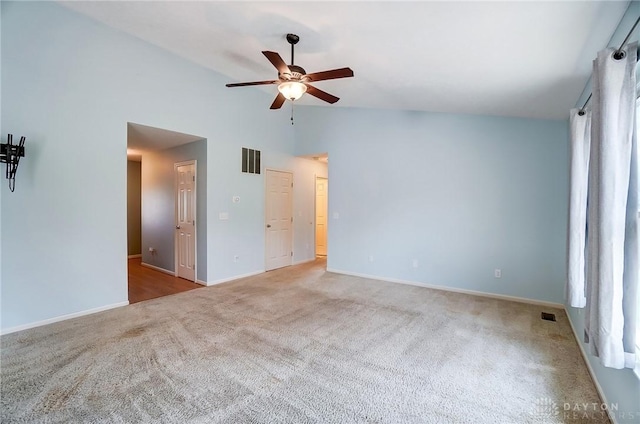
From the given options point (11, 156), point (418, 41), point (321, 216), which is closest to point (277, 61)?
point (418, 41)

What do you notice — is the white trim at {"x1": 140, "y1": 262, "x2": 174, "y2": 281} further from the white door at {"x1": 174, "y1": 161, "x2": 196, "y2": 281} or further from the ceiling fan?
the ceiling fan

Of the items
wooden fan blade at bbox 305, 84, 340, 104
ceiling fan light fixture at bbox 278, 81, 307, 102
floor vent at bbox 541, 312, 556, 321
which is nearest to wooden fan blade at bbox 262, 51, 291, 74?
ceiling fan light fixture at bbox 278, 81, 307, 102

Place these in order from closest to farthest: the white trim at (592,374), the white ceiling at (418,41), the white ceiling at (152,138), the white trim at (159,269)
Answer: the white trim at (592,374)
the white ceiling at (418,41)
the white ceiling at (152,138)
the white trim at (159,269)

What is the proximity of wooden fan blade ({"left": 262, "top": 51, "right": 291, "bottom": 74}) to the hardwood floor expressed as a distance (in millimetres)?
3598

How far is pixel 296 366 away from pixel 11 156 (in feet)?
11.4

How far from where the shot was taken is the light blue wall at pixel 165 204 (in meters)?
4.84

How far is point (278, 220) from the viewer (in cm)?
611

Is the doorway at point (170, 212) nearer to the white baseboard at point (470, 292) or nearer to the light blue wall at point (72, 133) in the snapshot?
the light blue wall at point (72, 133)

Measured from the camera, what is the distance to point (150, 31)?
11.7 ft

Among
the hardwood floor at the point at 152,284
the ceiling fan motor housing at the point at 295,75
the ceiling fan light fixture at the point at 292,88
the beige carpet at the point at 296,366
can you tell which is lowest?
the beige carpet at the point at 296,366

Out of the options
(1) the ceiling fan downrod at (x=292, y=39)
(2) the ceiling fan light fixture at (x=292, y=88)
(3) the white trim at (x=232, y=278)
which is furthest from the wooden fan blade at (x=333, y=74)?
(3) the white trim at (x=232, y=278)

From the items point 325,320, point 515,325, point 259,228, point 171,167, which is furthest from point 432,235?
point 171,167

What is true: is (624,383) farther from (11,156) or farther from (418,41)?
(11,156)

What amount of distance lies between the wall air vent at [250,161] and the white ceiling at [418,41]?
1.53 m
